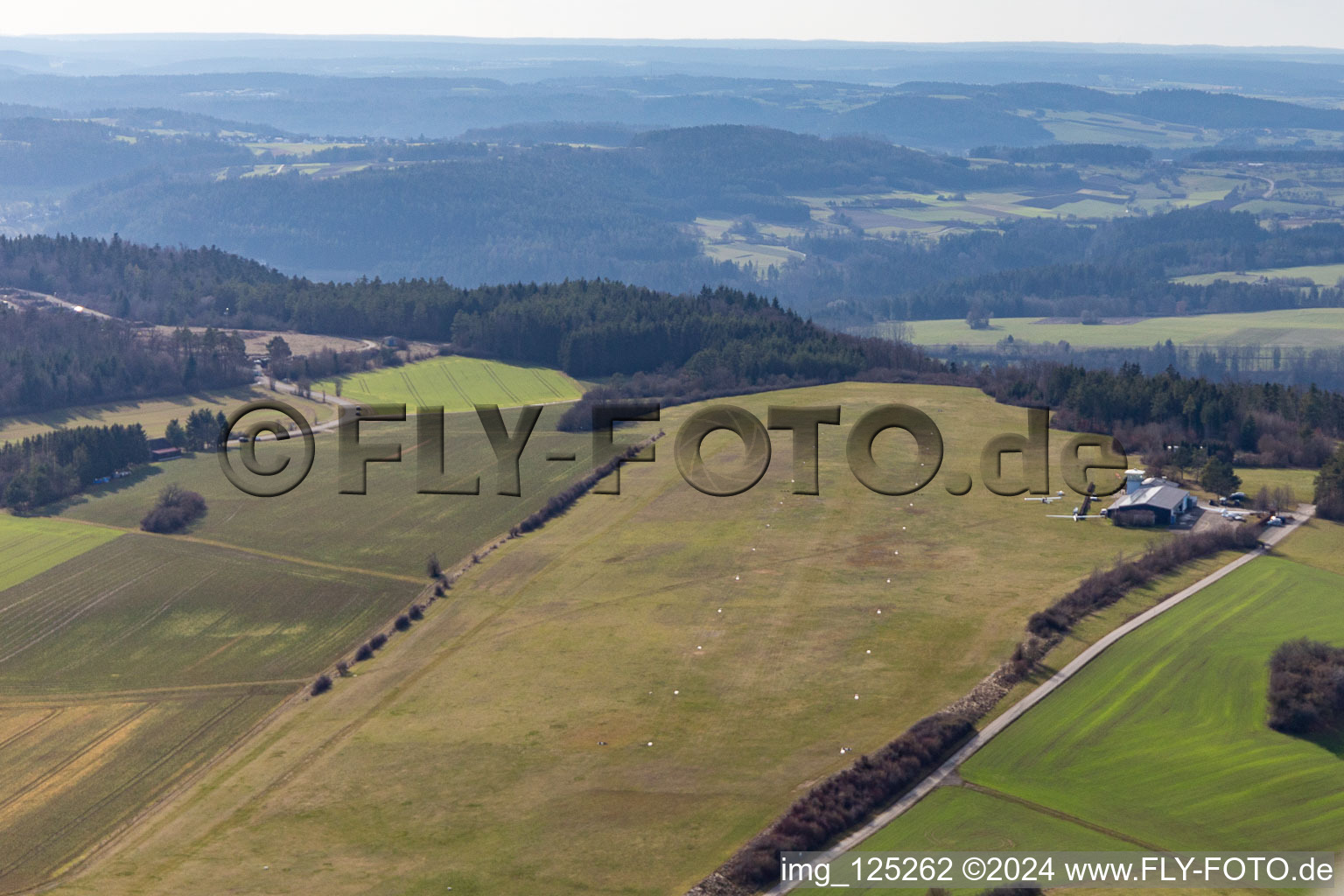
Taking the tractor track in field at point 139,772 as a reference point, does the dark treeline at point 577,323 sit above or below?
above

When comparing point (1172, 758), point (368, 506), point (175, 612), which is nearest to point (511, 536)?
point (368, 506)

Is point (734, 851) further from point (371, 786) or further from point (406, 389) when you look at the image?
point (406, 389)

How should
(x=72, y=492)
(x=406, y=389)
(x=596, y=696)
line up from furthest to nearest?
(x=406, y=389)
(x=72, y=492)
(x=596, y=696)

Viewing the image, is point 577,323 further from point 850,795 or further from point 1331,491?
point 850,795

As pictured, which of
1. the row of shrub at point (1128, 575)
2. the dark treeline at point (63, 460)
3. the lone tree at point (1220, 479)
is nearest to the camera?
the row of shrub at point (1128, 575)

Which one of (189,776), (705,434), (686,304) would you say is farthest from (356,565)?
(686,304)

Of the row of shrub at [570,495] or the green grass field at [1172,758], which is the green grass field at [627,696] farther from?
the green grass field at [1172,758]

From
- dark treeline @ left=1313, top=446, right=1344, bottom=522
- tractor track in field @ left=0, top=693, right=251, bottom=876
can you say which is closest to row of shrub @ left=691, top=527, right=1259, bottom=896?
dark treeline @ left=1313, top=446, right=1344, bottom=522

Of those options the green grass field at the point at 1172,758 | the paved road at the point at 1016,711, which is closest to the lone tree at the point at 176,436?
the paved road at the point at 1016,711
